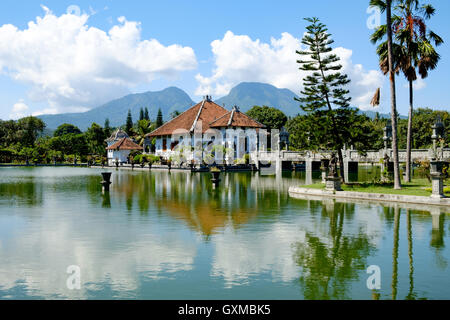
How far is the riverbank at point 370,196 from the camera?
18391 millimetres

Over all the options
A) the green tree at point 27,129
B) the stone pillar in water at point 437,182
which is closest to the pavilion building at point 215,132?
the stone pillar in water at point 437,182

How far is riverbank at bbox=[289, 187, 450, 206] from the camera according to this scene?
18.4 meters

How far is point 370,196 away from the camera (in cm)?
2080

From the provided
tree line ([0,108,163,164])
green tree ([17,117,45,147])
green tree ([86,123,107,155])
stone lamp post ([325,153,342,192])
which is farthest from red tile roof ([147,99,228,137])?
green tree ([17,117,45,147])

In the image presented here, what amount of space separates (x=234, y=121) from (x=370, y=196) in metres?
36.8

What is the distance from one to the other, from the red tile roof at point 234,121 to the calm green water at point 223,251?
38303 millimetres

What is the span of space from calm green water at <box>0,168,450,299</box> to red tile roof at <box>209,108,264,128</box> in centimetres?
3830

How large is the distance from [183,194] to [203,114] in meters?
38.0

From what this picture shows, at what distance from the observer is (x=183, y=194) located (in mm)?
23781

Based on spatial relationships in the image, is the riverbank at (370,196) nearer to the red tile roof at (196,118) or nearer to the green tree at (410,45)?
the green tree at (410,45)

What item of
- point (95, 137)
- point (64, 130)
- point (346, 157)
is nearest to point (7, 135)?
point (95, 137)

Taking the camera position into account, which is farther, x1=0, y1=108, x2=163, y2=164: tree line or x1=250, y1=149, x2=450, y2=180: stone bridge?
x1=0, y1=108, x2=163, y2=164: tree line

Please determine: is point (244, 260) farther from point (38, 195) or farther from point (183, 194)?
point (38, 195)

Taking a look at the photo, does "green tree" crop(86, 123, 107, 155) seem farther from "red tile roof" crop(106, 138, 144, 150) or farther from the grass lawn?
the grass lawn
